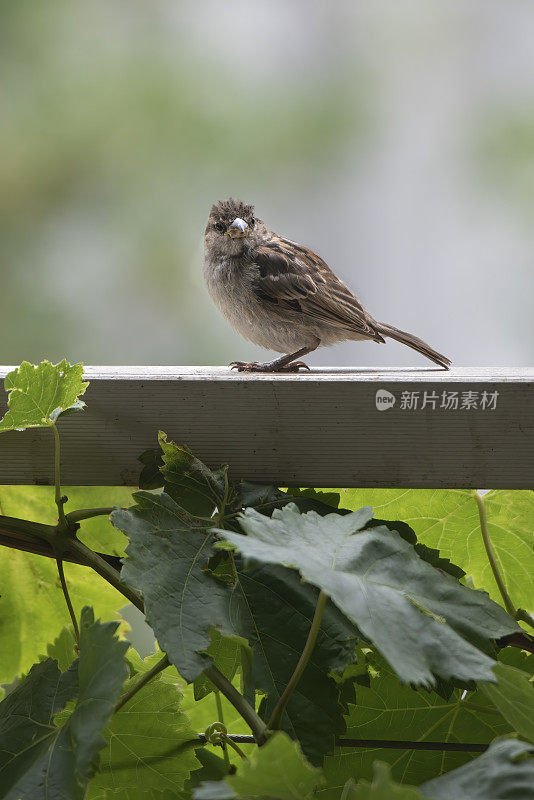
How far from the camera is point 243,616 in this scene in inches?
19.5

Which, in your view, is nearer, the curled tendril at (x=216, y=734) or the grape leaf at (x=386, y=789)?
the grape leaf at (x=386, y=789)

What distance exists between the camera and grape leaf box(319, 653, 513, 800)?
52cm

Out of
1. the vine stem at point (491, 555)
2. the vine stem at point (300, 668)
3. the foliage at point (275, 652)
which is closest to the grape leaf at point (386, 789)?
the foliage at point (275, 652)

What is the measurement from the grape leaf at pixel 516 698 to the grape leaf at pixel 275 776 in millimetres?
121

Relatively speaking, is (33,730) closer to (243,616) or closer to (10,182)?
(243,616)

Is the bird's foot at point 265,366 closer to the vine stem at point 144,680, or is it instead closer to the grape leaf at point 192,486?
the grape leaf at point 192,486

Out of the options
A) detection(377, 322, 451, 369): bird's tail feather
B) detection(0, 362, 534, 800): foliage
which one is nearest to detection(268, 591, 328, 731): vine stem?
detection(0, 362, 534, 800): foliage

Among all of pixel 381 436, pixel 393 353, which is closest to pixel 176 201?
pixel 393 353

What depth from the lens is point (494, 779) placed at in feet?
1.11

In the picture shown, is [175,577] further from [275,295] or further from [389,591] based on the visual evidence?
[275,295]

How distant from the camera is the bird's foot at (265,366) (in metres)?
0.86

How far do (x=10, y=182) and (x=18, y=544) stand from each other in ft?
5.80

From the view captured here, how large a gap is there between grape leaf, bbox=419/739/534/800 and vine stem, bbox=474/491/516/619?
25 cm

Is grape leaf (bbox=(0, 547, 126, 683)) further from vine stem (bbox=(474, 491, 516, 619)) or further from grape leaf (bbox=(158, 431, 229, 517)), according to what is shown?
vine stem (bbox=(474, 491, 516, 619))
